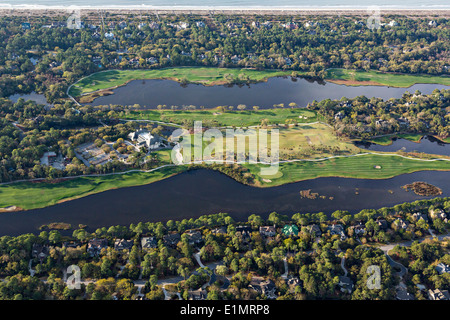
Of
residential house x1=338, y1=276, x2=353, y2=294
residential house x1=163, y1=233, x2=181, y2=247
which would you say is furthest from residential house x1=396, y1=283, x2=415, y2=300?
residential house x1=163, y1=233, x2=181, y2=247

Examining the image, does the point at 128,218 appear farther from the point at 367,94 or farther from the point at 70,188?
the point at 367,94

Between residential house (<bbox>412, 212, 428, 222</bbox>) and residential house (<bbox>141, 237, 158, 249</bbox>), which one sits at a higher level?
residential house (<bbox>412, 212, 428, 222</bbox>)

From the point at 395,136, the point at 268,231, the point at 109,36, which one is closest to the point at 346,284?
the point at 268,231

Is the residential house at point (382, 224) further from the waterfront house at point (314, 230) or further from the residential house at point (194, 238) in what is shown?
the residential house at point (194, 238)

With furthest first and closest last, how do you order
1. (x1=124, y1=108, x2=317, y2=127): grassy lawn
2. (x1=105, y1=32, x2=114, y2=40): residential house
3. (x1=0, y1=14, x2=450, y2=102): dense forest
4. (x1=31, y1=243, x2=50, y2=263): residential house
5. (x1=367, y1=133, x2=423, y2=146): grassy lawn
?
(x1=105, y1=32, x2=114, y2=40): residential house, (x1=0, y1=14, x2=450, y2=102): dense forest, (x1=124, y1=108, x2=317, y2=127): grassy lawn, (x1=367, y1=133, x2=423, y2=146): grassy lawn, (x1=31, y1=243, x2=50, y2=263): residential house

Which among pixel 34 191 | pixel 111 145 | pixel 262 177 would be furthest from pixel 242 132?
pixel 34 191

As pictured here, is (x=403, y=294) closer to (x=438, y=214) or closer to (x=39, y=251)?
(x=438, y=214)

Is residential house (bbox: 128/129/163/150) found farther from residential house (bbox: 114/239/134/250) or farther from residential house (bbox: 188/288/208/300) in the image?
residential house (bbox: 188/288/208/300)

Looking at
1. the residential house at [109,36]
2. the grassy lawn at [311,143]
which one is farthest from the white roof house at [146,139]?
the residential house at [109,36]

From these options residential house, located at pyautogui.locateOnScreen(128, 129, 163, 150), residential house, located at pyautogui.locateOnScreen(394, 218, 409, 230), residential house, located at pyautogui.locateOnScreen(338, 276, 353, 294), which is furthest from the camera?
residential house, located at pyautogui.locateOnScreen(128, 129, 163, 150)
